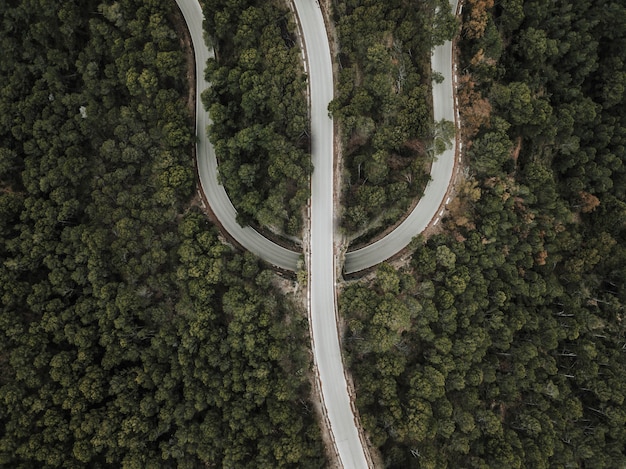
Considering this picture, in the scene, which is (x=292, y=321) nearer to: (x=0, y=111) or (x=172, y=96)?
(x=172, y=96)

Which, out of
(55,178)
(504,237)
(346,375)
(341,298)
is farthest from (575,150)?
(55,178)

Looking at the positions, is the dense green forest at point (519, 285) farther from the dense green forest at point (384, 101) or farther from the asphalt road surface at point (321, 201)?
the dense green forest at point (384, 101)

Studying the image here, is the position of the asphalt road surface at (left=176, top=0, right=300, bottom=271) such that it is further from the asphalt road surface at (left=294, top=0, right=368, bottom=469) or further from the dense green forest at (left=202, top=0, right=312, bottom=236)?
the asphalt road surface at (left=294, top=0, right=368, bottom=469)

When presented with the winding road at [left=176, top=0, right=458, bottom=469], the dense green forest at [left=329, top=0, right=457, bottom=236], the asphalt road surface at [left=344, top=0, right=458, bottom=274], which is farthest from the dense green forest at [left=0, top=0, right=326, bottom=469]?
the asphalt road surface at [left=344, top=0, right=458, bottom=274]

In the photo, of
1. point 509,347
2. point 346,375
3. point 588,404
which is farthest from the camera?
point 588,404

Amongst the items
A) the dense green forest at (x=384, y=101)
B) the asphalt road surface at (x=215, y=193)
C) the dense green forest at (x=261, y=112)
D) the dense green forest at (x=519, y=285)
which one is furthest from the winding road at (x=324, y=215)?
the dense green forest at (x=519, y=285)
